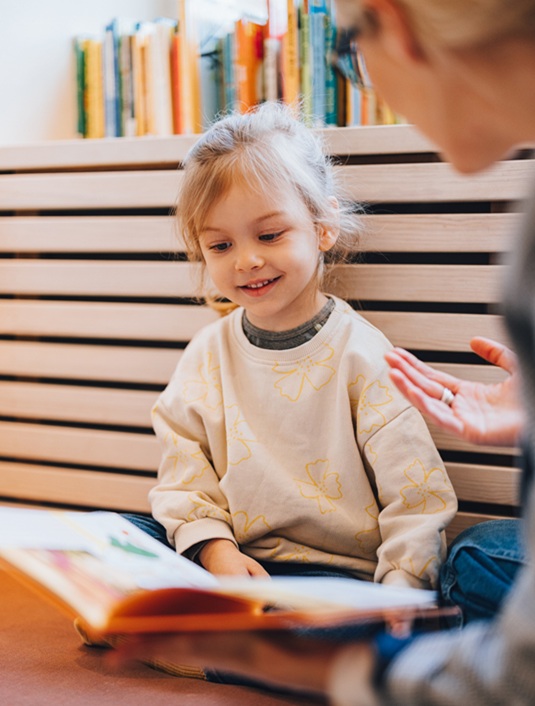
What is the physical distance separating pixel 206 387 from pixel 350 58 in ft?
2.34

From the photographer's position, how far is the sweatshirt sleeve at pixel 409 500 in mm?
1199

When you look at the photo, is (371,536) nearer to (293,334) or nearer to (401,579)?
(401,579)

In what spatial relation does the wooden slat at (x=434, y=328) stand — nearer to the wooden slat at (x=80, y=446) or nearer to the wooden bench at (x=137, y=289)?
the wooden bench at (x=137, y=289)

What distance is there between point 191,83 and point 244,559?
1116 millimetres

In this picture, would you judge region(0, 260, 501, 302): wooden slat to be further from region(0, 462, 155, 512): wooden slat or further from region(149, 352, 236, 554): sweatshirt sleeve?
region(0, 462, 155, 512): wooden slat

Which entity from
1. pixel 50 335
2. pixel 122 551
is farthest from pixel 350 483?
pixel 50 335

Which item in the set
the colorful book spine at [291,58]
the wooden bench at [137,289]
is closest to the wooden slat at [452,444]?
the wooden bench at [137,289]

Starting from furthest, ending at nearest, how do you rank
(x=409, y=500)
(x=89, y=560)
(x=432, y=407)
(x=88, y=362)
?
(x=88, y=362) → (x=409, y=500) → (x=432, y=407) → (x=89, y=560)

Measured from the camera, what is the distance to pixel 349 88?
1.78 meters

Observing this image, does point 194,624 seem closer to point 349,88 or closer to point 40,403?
point 40,403

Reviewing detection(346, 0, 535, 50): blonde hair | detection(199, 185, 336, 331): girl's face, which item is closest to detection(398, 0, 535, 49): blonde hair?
detection(346, 0, 535, 50): blonde hair

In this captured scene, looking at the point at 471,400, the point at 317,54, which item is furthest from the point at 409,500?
the point at 317,54

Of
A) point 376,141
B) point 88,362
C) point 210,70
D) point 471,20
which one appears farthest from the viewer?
point 210,70

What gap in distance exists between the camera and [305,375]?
4.47 feet
